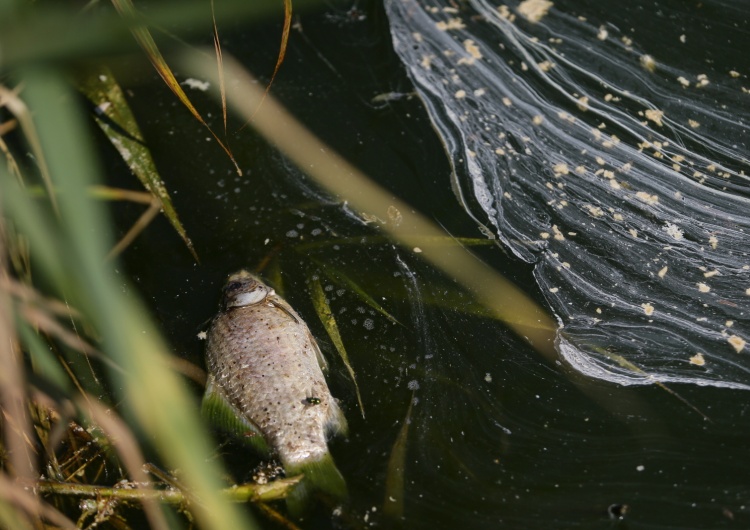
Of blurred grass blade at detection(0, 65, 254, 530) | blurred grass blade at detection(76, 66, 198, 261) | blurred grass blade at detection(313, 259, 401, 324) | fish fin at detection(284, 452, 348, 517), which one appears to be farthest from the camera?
blurred grass blade at detection(76, 66, 198, 261)

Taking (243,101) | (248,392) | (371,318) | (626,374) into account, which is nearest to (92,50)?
(248,392)

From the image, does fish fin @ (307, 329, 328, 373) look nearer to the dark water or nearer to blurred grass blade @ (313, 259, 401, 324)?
the dark water

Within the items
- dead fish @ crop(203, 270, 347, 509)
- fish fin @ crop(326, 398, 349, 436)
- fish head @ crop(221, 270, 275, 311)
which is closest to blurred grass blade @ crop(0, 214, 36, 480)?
dead fish @ crop(203, 270, 347, 509)

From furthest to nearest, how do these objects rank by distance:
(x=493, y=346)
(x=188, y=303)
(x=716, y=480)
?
1. (x=188, y=303)
2. (x=493, y=346)
3. (x=716, y=480)

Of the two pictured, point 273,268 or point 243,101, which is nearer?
point 273,268

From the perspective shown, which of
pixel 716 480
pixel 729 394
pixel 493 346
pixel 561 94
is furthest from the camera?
pixel 561 94

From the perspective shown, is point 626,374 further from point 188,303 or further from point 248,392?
point 188,303

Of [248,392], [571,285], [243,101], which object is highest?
[243,101]
